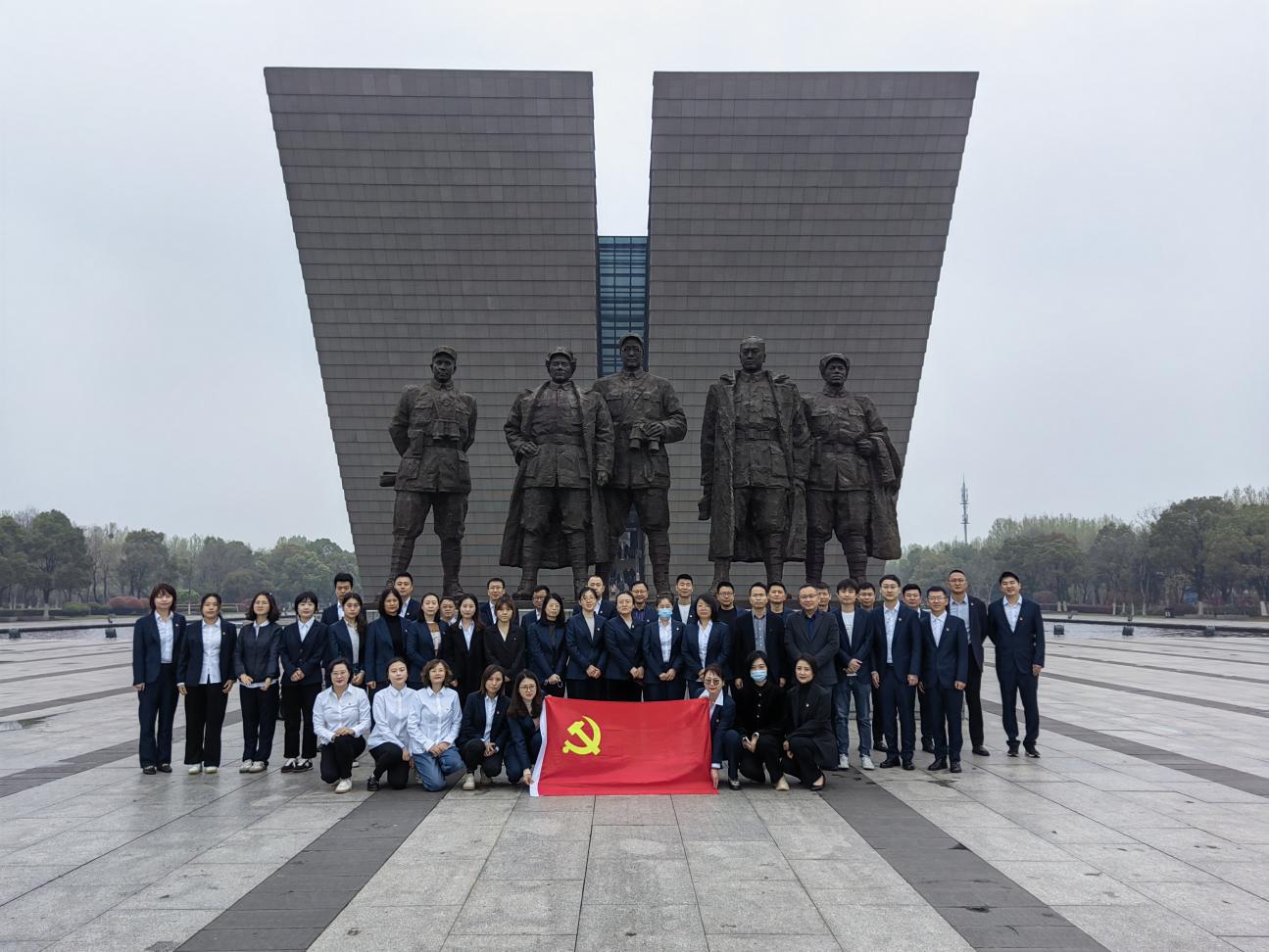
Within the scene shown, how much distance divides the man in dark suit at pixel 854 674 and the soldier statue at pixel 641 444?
3.21 meters

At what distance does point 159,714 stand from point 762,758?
5.51 metres

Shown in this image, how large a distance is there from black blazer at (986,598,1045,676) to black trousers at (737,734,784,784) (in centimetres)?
291

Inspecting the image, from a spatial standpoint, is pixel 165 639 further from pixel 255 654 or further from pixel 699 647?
pixel 699 647

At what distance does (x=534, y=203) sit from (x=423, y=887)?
3529cm

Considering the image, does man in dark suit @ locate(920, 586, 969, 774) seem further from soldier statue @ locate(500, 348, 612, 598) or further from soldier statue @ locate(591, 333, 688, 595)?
soldier statue @ locate(500, 348, 612, 598)

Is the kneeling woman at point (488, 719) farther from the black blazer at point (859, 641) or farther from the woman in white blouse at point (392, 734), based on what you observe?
the black blazer at point (859, 641)

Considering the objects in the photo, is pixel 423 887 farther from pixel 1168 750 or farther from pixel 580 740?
pixel 1168 750

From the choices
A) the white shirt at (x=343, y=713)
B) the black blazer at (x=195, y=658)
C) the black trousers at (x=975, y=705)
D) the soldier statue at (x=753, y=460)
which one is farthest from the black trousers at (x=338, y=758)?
the black trousers at (x=975, y=705)

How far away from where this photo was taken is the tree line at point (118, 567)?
6081 centimetres

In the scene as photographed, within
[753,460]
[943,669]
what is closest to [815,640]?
[943,669]

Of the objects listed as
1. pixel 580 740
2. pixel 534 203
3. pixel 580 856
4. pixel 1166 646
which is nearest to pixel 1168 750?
pixel 580 740

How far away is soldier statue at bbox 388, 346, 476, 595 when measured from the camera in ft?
39.2

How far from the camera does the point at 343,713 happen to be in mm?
7137

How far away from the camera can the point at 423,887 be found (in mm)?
4477
